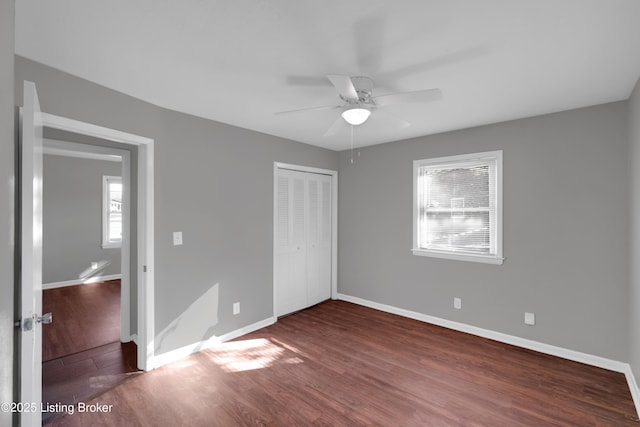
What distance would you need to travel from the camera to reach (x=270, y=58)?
74.4 inches

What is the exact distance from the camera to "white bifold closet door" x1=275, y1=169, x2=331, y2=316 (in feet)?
13.2

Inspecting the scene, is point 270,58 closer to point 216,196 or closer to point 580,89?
point 216,196

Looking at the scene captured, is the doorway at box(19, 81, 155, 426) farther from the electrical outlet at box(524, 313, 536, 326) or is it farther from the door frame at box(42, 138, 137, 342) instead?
the electrical outlet at box(524, 313, 536, 326)

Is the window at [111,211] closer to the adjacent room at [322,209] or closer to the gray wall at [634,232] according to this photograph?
the adjacent room at [322,209]

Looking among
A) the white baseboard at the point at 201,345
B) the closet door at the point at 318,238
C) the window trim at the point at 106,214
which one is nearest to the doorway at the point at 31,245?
the white baseboard at the point at 201,345

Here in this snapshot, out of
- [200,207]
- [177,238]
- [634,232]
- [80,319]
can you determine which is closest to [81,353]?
[80,319]

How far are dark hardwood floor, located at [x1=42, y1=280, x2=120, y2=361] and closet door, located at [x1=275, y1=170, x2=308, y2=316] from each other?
2021mm

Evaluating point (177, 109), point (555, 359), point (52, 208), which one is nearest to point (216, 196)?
point (177, 109)

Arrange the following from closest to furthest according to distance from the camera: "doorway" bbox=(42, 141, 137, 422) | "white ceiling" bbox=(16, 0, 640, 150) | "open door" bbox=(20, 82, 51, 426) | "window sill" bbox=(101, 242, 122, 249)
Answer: "open door" bbox=(20, 82, 51, 426)
"white ceiling" bbox=(16, 0, 640, 150)
"doorway" bbox=(42, 141, 137, 422)
"window sill" bbox=(101, 242, 122, 249)

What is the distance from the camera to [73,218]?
5676mm

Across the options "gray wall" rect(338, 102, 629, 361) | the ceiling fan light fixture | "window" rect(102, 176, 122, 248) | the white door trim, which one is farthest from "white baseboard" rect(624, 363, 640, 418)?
"window" rect(102, 176, 122, 248)

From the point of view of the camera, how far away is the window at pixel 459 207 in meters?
3.33

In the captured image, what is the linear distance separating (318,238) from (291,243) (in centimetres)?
58

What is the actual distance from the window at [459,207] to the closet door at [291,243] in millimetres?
1602
